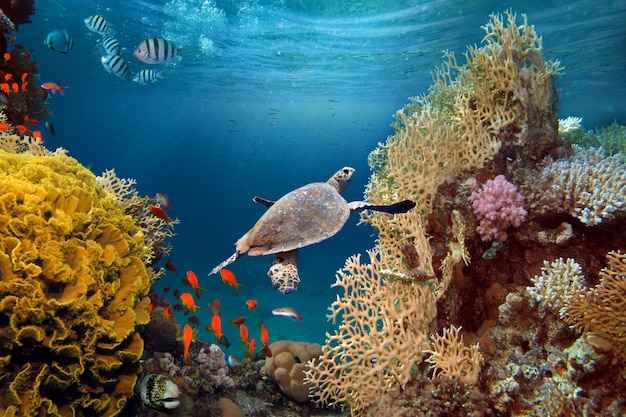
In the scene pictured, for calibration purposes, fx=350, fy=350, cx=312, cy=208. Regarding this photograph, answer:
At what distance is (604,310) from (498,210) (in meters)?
1.43

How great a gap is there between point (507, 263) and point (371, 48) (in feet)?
62.4

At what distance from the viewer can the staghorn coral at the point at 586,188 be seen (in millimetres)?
3605

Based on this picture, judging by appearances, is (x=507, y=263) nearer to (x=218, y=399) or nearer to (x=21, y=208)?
(x=218, y=399)

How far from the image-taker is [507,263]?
4.28 metres

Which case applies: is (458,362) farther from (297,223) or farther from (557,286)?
(297,223)

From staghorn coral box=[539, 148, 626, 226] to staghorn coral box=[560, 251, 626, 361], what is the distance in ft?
2.15

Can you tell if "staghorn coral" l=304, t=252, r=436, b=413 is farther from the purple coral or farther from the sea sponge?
the sea sponge

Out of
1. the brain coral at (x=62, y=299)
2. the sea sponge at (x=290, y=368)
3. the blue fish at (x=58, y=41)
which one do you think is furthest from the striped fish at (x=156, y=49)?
the sea sponge at (x=290, y=368)

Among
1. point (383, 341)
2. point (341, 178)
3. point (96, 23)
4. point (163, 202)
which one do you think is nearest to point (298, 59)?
point (96, 23)

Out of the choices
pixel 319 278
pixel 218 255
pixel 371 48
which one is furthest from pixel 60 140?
pixel 371 48

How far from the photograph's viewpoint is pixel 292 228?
416 centimetres

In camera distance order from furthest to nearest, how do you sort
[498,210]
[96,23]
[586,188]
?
1. [96,23]
2. [498,210]
3. [586,188]

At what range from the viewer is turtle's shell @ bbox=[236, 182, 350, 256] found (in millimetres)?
4070

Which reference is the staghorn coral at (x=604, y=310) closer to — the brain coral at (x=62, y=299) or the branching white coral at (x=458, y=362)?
the branching white coral at (x=458, y=362)
